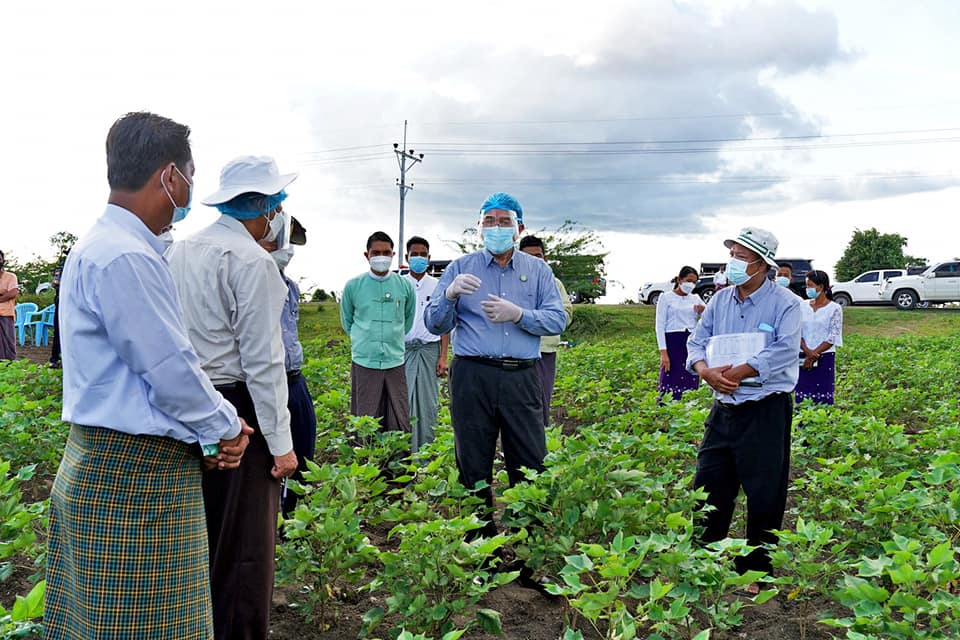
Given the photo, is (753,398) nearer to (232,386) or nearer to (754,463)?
(754,463)

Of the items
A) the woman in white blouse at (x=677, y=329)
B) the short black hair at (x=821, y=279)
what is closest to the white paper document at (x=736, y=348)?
the short black hair at (x=821, y=279)

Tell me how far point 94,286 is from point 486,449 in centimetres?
242

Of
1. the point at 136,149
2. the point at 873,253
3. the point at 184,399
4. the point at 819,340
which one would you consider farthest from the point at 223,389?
the point at 873,253

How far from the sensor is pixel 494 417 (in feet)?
13.1

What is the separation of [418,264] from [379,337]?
131 centimetres

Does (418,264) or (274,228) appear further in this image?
(418,264)

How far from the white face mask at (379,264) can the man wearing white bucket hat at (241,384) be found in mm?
3120

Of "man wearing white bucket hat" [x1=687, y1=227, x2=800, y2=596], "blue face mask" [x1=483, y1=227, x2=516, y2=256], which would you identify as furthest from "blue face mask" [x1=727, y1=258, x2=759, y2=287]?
"blue face mask" [x1=483, y1=227, x2=516, y2=256]

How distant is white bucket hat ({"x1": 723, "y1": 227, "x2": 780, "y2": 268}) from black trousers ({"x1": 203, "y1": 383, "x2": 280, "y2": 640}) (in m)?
2.63

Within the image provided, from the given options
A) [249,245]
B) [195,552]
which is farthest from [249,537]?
[249,245]

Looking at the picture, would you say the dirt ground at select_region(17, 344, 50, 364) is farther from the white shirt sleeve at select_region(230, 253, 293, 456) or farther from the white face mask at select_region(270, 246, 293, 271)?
the white shirt sleeve at select_region(230, 253, 293, 456)

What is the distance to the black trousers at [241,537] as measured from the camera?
2.55 meters

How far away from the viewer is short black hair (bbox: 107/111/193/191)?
6.92ft

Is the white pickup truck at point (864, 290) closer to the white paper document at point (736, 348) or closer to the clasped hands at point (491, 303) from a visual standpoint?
the white paper document at point (736, 348)
